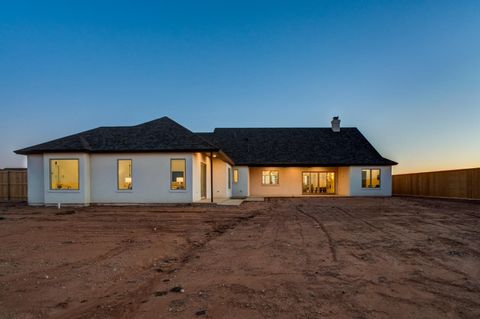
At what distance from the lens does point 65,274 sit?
453 cm

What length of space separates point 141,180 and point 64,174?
13.2 ft

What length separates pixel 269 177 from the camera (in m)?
25.4

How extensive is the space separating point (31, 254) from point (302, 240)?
5698 millimetres

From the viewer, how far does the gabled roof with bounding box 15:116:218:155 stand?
586 inches

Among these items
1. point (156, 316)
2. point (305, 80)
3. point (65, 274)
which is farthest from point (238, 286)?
point (305, 80)

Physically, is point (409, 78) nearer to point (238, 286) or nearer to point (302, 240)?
point (302, 240)

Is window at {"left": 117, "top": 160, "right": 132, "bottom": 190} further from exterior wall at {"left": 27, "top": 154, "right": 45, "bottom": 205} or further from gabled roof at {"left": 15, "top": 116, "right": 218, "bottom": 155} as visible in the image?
exterior wall at {"left": 27, "top": 154, "right": 45, "bottom": 205}

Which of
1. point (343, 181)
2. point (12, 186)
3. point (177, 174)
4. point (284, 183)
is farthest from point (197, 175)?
point (343, 181)

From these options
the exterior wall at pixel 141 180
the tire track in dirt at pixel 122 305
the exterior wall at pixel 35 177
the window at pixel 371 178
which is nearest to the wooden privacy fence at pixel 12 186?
the exterior wall at pixel 35 177

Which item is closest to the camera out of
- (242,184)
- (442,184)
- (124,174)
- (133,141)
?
(124,174)

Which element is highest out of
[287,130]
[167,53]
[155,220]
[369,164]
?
[167,53]

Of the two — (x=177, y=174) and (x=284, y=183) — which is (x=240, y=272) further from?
(x=284, y=183)

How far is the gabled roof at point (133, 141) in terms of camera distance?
14.9 m

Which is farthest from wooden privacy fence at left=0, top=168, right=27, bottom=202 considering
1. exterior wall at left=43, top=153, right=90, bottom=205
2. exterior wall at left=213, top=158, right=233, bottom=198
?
exterior wall at left=213, top=158, right=233, bottom=198
